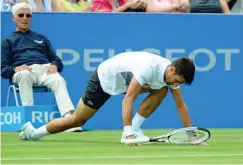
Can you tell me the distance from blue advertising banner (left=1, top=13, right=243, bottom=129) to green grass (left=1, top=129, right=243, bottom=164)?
7.04 ft

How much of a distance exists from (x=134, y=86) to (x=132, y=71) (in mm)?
386

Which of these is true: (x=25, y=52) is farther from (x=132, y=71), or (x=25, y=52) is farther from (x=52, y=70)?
(x=132, y=71)

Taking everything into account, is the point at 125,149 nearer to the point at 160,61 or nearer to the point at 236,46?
the point at 160,61

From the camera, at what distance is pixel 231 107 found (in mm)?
15531

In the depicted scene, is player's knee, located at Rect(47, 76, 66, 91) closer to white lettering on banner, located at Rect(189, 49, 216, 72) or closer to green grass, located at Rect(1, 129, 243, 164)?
green grass, located at Rect(1, 129, 243, 164)

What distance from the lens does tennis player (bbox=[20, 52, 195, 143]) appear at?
34.6 feet

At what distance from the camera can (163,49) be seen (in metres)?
15.2

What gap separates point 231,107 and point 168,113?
3.60 feet

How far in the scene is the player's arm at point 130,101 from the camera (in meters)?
10.6

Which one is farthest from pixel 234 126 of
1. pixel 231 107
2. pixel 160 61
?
pixel 160 61

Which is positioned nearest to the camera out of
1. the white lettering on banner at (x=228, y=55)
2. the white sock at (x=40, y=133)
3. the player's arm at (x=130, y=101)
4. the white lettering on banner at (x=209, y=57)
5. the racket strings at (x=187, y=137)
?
the player's arm at (x=130, y=101)

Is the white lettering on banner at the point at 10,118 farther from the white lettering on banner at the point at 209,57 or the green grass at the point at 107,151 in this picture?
the white lettering on banner at the point at 209,57

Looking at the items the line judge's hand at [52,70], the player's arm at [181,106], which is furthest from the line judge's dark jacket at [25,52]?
the player's arm at [181,106]

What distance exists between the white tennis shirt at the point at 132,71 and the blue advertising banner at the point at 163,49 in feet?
11.1
